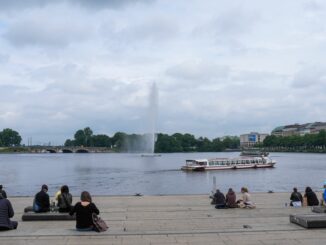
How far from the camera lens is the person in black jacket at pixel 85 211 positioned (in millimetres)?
14688

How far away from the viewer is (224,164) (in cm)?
11044

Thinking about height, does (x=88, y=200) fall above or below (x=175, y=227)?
above

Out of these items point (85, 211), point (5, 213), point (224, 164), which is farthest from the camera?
point (224, 164)

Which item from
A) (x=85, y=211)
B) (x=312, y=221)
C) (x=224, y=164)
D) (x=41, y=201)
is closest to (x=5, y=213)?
(x=85, y=211)

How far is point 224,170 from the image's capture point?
108 metres

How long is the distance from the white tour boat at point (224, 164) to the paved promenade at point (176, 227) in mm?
78585

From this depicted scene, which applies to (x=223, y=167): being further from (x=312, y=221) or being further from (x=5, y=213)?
(x=5, y=213)

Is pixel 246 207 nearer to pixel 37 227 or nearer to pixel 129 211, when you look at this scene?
pixel 129 211

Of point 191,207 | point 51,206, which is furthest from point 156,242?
point 191,207

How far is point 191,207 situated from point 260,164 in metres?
94.5

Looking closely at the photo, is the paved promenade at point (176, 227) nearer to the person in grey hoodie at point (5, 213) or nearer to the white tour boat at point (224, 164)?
the person in grey hoodie at point (5, 213)

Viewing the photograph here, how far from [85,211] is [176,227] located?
3656 millimetres

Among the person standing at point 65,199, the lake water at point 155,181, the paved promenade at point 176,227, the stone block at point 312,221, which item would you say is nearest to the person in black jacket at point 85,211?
the paved promenade at point 176,227

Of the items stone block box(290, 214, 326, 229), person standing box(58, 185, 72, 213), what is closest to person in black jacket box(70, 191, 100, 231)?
person standing box(58, 185, 72, 213)
